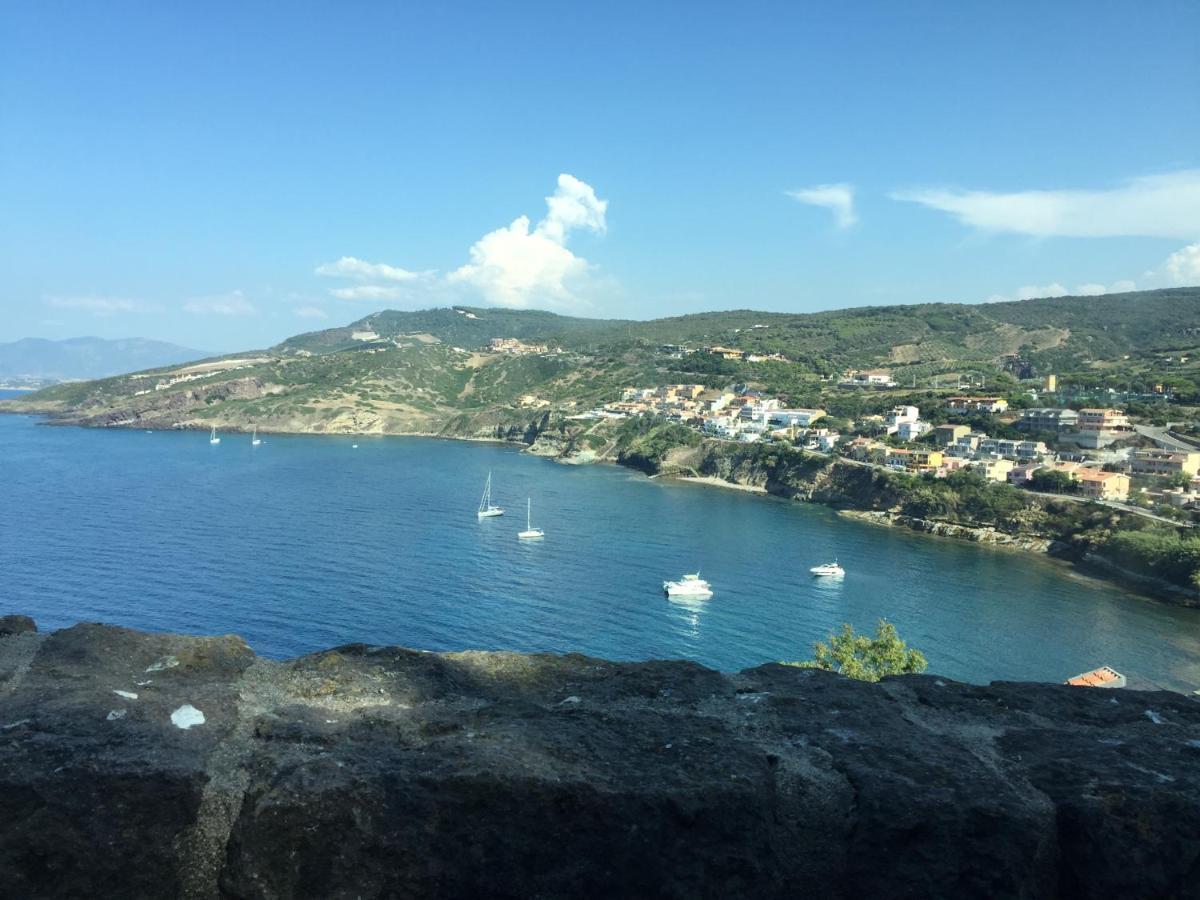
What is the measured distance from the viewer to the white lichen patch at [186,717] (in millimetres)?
3270

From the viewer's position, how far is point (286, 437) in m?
114

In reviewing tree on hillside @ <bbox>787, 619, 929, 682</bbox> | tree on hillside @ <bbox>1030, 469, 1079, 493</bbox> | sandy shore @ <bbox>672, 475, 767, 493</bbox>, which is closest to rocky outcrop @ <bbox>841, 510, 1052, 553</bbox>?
tree on hillside @ <bbox>1030, 469, 1079, 493</bbox>

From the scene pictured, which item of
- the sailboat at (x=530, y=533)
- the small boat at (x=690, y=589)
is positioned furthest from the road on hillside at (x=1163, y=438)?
the sailboat at (x=530, y=533)

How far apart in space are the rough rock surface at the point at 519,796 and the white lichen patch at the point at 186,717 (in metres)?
0.01

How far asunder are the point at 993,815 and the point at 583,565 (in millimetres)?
38943

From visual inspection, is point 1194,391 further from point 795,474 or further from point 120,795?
point 120,795

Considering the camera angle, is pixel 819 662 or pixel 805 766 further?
pixel 819 662

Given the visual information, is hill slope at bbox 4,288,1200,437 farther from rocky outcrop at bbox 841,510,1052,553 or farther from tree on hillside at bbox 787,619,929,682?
tree on hillside at bbox 787,619,929,682

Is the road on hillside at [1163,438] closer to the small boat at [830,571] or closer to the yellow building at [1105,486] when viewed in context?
the yellow building at [1105,486]

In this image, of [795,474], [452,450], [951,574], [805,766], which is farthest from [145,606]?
[452,450]

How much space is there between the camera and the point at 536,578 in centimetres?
3866

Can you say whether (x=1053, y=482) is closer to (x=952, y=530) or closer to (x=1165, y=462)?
(x=1165, y=462)

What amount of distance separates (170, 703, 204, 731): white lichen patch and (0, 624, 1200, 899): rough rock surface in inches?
0.5

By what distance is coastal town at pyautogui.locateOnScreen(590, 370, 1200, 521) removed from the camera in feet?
176
